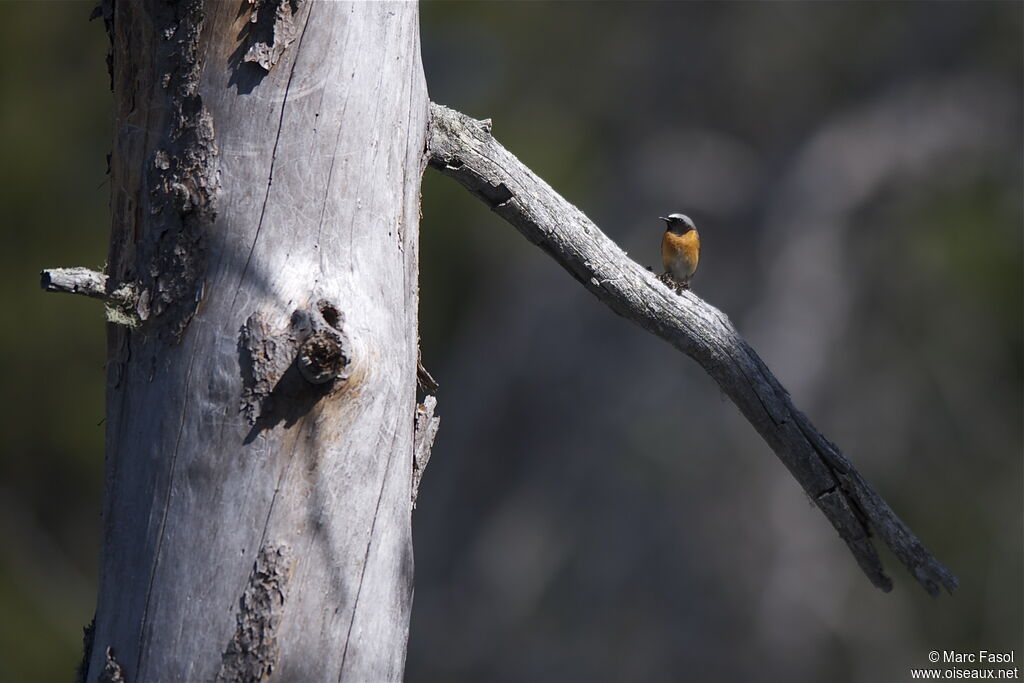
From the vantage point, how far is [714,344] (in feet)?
7.38

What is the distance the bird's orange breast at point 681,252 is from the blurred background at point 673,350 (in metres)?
3.91

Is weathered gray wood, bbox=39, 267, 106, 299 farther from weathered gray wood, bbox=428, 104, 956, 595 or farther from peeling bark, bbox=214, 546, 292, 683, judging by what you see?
weathered gray wood, bbox=428, 104, 956, 595

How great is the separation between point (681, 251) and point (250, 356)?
8.02ft

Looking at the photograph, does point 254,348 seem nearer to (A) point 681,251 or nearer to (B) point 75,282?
(B) point 75,282

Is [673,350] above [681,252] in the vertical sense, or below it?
above

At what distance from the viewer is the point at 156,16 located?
158 cm

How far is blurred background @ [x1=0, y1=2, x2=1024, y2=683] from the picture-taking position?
7.40 m

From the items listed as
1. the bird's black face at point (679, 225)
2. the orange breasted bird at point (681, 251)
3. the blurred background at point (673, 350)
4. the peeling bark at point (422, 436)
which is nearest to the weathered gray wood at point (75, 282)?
the peeling bark at point (422, 436)

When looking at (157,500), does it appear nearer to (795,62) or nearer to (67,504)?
(67,504)

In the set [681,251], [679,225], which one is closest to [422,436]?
[681,251]

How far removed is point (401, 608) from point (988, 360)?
304 inches

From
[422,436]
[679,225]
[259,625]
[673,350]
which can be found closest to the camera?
[259,625]

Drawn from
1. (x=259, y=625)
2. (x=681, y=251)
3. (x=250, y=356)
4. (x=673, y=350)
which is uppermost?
(x=673, y=350)

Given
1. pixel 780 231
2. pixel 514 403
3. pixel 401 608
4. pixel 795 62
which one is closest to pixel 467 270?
pixel 514 403
